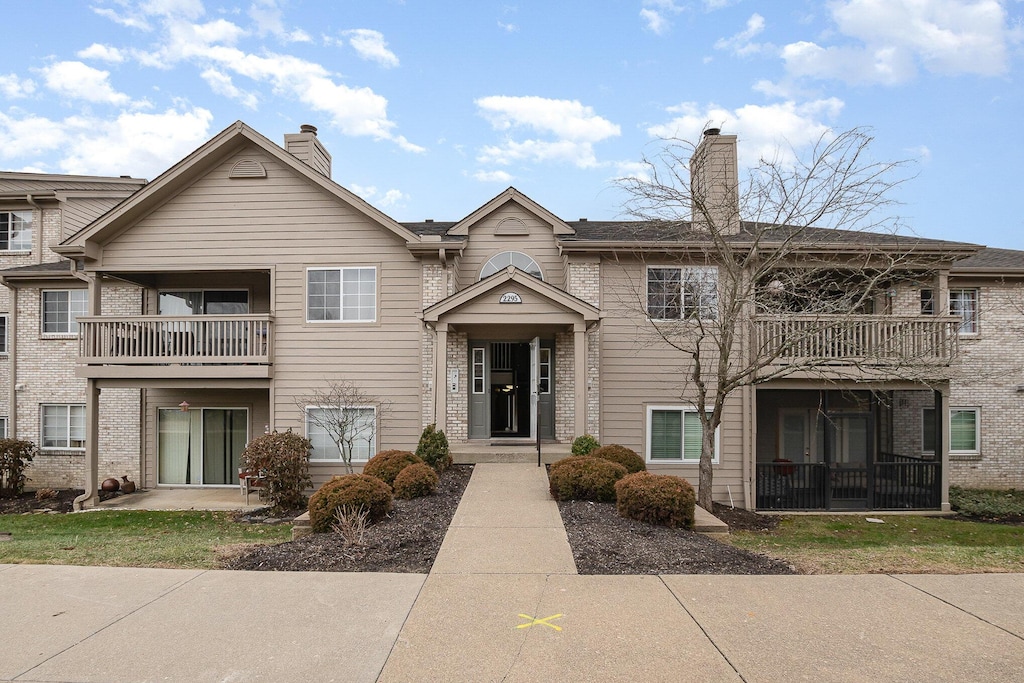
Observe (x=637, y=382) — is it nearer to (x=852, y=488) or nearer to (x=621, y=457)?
(x=621, y=457)

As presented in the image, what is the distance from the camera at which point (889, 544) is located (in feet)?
33.4

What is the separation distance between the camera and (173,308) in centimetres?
1531

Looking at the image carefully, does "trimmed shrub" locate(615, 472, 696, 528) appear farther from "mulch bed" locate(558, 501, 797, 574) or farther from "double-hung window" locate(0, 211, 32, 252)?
"double-hung window" locate(0, 211, 32, 252)

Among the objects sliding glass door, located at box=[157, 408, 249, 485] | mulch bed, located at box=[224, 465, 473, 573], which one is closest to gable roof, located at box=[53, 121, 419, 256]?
sliding glass door, located at box=[157, 408, 249, 485]

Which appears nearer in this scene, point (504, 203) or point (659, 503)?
point (659, 503)

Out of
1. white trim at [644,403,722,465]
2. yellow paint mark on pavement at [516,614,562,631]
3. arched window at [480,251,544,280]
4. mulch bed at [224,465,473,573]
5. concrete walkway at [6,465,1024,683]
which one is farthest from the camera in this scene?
arched window at [480,251,544,280]

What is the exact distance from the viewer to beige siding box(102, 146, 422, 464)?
1392 cm

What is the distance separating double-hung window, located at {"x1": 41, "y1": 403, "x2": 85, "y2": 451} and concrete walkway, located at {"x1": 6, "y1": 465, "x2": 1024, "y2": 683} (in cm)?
1038

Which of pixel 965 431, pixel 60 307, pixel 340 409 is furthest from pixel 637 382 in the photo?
pixel 60 307

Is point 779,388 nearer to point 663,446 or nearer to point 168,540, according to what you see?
point 663,446

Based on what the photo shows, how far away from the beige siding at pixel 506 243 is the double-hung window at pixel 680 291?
2.32 metres

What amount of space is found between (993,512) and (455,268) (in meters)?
13.0

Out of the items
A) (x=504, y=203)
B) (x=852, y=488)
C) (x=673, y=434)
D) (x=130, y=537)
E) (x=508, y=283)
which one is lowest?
(x=852, y=488)

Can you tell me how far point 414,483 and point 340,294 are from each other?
5.85 meters
